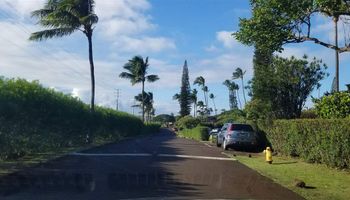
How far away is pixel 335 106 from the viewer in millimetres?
24891

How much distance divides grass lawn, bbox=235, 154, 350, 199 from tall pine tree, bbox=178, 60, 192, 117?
106 meters

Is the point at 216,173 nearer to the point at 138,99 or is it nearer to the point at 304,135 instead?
the point at 304,135

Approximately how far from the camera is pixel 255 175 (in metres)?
17.3

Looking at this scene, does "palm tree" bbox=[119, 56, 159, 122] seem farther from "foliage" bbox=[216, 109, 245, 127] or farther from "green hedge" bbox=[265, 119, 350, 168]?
"green hedge" bbox=[265, 119, 350, 168]

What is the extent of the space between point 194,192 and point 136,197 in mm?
1610

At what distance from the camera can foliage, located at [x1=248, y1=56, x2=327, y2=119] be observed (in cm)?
3266

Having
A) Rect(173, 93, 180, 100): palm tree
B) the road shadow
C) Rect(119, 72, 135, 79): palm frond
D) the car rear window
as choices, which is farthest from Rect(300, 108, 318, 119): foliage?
Rect(173, 93, 180, 100): palm tree

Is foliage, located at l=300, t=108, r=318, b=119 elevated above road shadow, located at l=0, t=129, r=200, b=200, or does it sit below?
above

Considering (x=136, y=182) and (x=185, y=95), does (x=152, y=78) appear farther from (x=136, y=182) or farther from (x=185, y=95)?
(x=136, y=182)

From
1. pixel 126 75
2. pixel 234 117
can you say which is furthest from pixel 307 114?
pixel 126 75

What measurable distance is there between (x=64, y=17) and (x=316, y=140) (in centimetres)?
2005

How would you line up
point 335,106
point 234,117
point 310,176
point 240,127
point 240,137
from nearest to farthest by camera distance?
point 310,176, point 335,106, point 240,137, point 240,127, point 234,117

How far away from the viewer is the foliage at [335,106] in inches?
952

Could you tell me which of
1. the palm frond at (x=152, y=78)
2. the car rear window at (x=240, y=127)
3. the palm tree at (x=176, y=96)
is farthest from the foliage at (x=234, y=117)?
the palm tree at (x=176, y=96)
